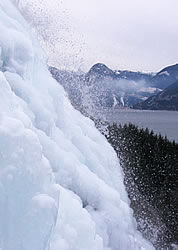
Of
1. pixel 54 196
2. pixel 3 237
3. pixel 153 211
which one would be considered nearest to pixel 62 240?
pixel 54 196

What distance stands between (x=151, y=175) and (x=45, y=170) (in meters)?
20.8

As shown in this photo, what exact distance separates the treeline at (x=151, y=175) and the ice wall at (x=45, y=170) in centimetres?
836

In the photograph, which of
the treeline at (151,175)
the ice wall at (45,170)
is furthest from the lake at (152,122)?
the ice wall at (45,170)

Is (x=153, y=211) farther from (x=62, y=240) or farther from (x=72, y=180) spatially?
(x=62, y=240)

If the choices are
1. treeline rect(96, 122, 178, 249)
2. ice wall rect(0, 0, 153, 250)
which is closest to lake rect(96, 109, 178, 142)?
treeline rect(96, 122, 178, 249)

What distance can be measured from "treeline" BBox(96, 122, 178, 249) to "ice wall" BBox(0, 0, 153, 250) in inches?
329

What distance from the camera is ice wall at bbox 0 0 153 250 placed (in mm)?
4875

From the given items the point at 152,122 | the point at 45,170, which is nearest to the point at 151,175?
the point at 45,170

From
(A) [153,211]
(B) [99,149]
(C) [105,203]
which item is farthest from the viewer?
(A) [153,211]

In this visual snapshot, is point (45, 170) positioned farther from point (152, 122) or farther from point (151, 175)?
point (152, 122)

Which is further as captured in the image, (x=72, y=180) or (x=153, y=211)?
(x=153, y=211)

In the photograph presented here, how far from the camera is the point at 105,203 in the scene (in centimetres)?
830

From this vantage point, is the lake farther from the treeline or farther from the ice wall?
the ice wall

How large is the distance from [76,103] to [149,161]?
10.2 meters
